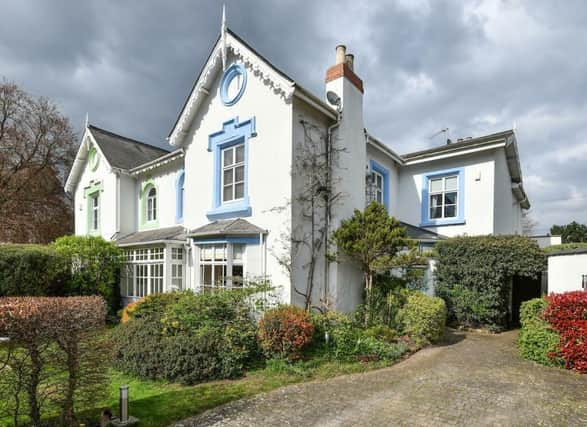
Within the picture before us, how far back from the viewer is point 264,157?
10367 millimetres

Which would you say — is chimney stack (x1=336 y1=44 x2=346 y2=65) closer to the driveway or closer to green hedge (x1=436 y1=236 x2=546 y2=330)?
green hedge (x1=436 y1=236 x2=546 y2=330)

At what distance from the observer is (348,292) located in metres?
10.9

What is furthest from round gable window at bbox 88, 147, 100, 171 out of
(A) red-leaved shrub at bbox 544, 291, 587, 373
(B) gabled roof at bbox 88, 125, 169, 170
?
(A) red-leaved shrub at bbox 544, 291, 587, 373

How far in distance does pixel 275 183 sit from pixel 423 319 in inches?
226

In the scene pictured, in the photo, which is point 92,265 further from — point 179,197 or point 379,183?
point 379,183

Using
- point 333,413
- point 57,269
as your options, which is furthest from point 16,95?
point 333,413

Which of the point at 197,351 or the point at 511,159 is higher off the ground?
the point at 511,159

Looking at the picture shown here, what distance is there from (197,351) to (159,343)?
43.7 inches

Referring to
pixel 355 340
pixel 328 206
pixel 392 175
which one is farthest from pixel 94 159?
pixel 355 340

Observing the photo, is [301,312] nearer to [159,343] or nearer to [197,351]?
[197,351]

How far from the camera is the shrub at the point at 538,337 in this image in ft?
24.5

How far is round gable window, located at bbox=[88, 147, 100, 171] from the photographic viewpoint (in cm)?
1900

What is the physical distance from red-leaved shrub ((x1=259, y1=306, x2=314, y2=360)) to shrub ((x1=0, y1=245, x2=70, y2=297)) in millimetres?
9837

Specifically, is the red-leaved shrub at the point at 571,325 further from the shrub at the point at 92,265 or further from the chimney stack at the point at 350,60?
the shrub at the point at 92,265
